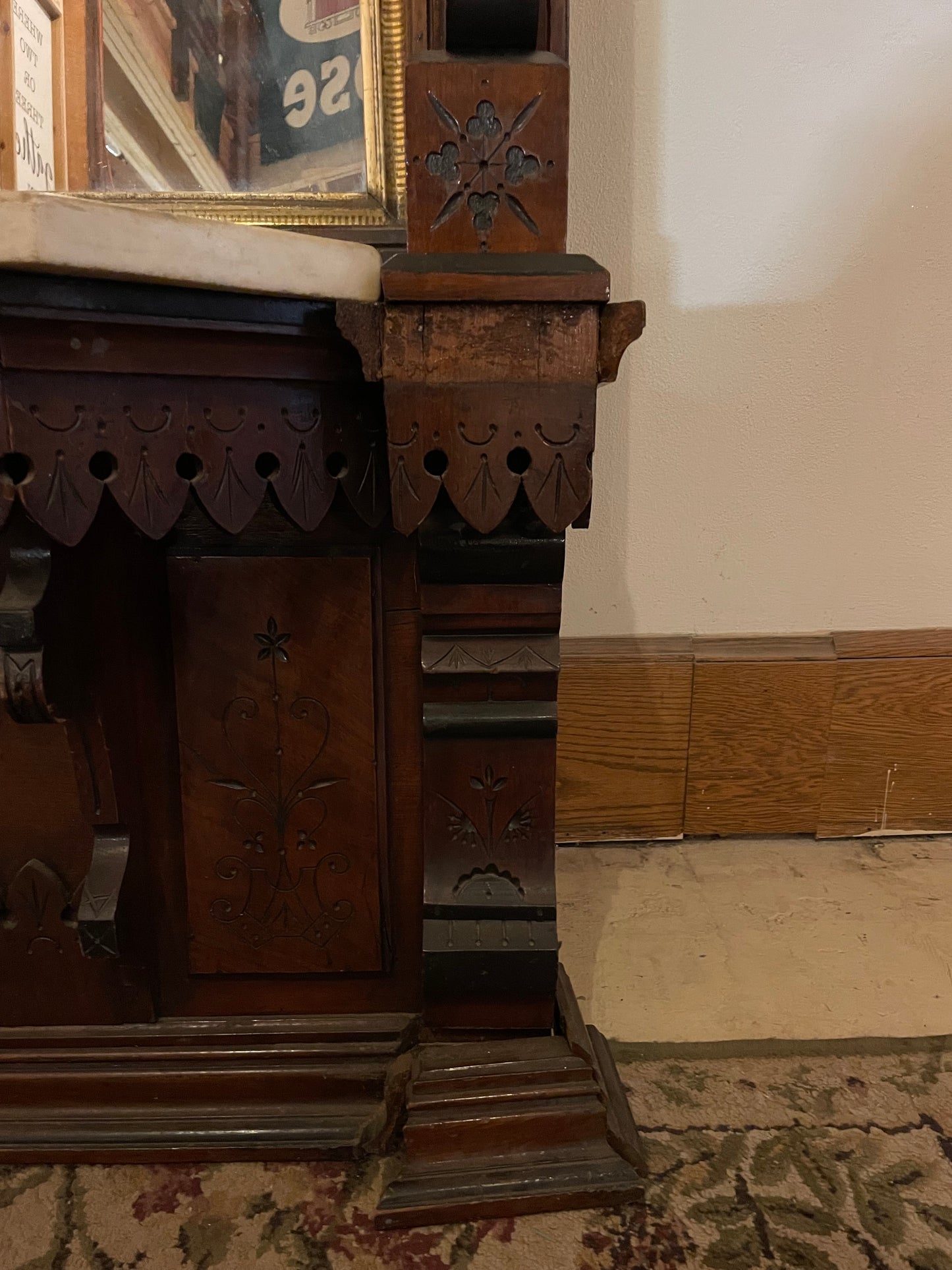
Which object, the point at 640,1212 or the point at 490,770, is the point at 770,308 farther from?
the point at 640,1212

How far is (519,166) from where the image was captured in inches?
25.8

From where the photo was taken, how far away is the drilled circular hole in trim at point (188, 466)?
61 centimetres

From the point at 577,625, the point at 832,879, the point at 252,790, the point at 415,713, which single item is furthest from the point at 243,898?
the point at 832,879

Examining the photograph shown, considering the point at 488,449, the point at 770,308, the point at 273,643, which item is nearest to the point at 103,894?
the point at 273,643

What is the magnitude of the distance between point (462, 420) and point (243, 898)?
20.0 inches

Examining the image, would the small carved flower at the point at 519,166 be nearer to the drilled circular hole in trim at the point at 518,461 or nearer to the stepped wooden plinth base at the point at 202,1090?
the drilled circular hole in trim at the point at 518,461

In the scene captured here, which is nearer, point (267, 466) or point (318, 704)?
point (267, 466)

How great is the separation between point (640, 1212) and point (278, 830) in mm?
457

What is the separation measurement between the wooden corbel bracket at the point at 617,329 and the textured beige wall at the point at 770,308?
23.7 inches

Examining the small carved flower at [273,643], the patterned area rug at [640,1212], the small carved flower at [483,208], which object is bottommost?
the patterned area rug at [640,1212]

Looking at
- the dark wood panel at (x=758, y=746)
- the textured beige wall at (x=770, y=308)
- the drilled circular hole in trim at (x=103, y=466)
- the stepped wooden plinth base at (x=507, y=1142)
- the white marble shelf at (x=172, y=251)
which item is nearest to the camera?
the white marble shelf at (x=172, y=251)

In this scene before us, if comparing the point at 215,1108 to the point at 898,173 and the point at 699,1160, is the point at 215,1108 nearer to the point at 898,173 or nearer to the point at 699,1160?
the point at 699,1160

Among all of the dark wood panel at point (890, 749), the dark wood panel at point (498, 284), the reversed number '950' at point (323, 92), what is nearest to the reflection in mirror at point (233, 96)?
the reversed number '950' at point (323, 92)

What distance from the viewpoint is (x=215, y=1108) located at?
79 centimetres
